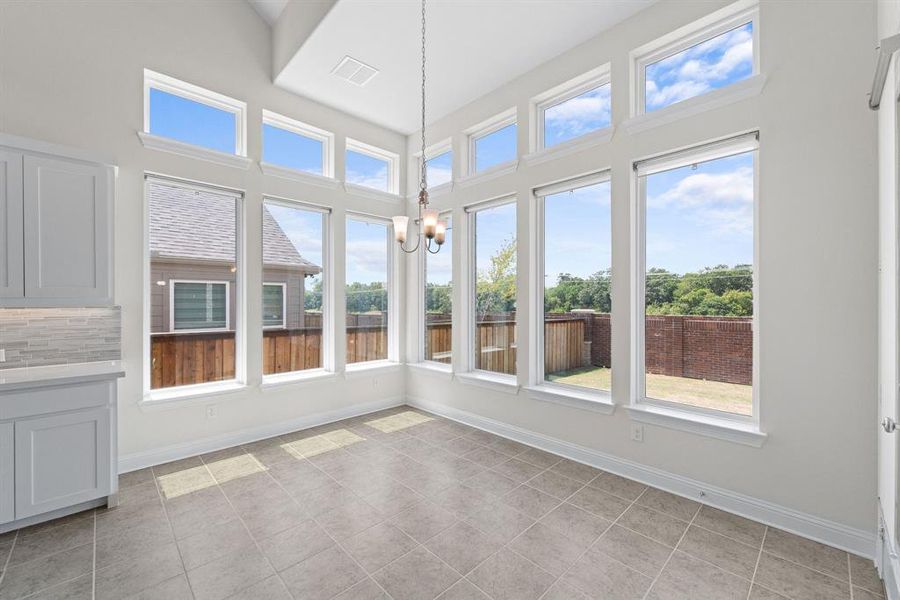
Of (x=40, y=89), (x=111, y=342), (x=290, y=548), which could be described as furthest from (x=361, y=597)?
(x=40, y=89)

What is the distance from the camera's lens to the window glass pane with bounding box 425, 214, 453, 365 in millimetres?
5008

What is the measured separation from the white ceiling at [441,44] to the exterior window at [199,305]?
229cm

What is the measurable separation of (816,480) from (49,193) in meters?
5.30

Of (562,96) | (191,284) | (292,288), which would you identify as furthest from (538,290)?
(191,284)

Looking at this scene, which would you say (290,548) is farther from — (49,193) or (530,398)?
(49,193)

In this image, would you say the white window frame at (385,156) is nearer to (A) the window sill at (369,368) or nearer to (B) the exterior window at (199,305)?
(B) the exterior window at (199,305)

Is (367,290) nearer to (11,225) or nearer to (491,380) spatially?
(491,380)

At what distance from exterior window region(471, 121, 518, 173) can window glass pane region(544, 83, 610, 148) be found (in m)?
0.42

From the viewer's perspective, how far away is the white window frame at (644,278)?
106 inches

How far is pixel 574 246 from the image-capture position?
150 inches

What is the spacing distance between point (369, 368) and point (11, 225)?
338cm

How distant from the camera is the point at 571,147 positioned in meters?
3.62

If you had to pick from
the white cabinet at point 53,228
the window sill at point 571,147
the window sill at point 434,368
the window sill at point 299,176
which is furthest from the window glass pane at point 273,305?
the window sill at point 571,147

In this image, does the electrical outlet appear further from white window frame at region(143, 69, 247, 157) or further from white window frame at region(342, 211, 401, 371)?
white window frame at region(143, 69, 247, 157)
